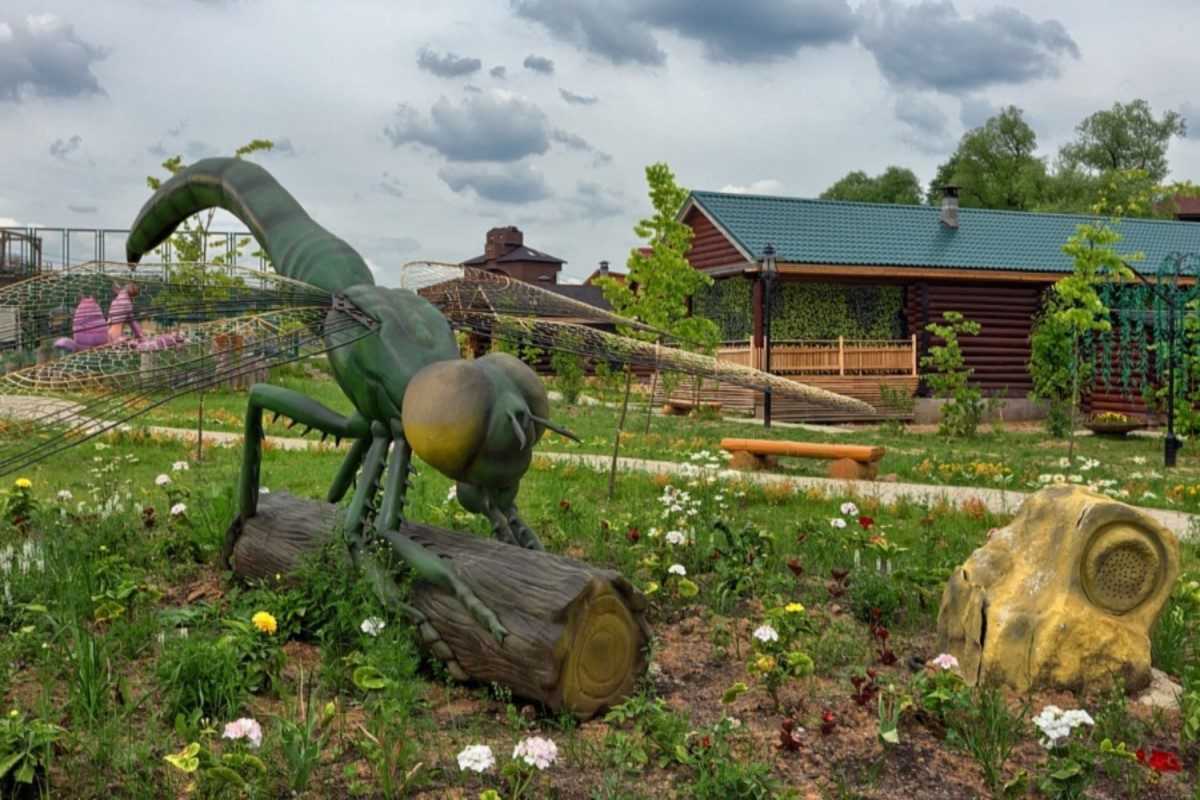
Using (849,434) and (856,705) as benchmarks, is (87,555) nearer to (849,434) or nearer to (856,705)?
(856,705)

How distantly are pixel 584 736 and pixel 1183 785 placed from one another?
202 cm

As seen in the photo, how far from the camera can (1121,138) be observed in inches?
1882

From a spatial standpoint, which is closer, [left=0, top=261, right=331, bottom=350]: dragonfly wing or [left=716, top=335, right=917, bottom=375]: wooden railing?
[left=0, top=261, right=331, bottom=350]: dragonfly wing

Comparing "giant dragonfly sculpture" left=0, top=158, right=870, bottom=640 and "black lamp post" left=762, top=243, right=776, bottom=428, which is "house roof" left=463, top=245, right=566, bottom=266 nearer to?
"black lamp post" left=762, top=243, right=776, bottom=428

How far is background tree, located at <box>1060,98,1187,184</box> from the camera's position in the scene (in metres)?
47.6

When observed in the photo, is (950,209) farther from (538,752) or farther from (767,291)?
(538,752)

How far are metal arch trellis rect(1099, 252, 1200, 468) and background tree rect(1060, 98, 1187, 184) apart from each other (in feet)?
98.6

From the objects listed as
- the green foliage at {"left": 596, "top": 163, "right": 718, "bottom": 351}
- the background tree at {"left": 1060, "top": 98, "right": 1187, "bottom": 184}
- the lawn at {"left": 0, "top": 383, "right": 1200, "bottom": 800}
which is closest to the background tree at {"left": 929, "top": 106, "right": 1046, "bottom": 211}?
the background tree at {"left": 1060, "top": 98, "right": 1187, "bottom": 184}

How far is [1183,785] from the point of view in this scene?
3.42m

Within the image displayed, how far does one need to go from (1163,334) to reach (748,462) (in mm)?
9814

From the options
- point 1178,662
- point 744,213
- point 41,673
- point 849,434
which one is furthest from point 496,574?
point 744,213

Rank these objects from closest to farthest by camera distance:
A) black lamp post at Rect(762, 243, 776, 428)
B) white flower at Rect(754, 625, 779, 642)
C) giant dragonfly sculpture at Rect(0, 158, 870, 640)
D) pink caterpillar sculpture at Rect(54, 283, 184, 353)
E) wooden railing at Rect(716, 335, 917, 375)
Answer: white flower at Rect(754, 625, 779, 642)
giant dragonfly sculpture at Rect(0, 158, 870, 640)
pink caterpillar sculpture at Rect(54, 283, 184, 353)
black lamp post at Rect(762, 243, 776, 428)
wooden railing at Rect(716, 335, 917, 375)

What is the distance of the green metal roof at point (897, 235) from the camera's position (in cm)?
2192

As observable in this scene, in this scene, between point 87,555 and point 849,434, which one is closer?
point 87,555
